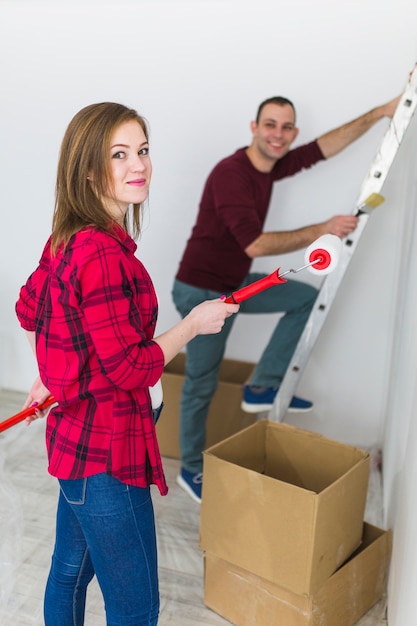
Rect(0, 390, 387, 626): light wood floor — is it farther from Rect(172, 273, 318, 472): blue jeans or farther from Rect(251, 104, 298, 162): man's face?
Rect(251, 104, 298, 162): man's face

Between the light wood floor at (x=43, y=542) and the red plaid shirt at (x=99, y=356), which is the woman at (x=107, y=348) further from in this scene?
the light wood floor at (x=43, y=542)

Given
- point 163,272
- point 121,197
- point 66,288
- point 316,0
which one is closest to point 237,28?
point 316,0

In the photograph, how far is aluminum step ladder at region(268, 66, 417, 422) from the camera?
6.09ft

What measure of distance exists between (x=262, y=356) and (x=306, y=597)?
95 cm

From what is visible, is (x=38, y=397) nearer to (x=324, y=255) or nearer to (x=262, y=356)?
(x=324, y=255)

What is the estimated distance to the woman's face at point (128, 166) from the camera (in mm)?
1265

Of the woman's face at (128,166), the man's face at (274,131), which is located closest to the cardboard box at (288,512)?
the woman's face at (128,166)

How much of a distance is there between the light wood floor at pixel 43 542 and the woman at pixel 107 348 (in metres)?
0.61

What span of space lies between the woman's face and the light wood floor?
117 centimetres

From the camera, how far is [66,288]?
1.22 m

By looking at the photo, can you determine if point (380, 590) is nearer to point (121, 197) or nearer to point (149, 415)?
point (149, 415)

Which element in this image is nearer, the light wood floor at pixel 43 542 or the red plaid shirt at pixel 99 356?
the red plaid shirt at pixel 99 356

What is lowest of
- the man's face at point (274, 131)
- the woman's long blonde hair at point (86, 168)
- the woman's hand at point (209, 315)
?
the woman's hand at point (209, 315)

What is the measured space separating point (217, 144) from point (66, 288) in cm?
166
